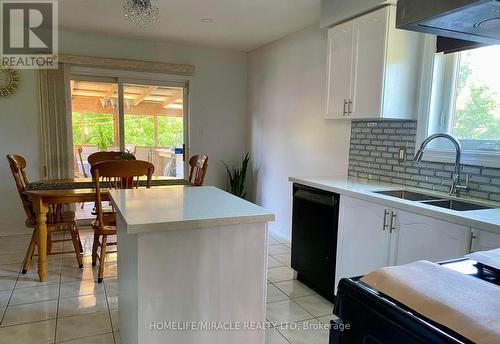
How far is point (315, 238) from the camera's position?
2.70m

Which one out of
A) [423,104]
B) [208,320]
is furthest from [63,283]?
[423,104]

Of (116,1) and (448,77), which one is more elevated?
(116,1)

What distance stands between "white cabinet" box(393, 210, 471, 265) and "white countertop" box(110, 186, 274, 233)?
0.90 m

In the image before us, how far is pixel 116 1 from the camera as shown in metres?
3.09

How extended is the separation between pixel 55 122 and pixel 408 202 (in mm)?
4039

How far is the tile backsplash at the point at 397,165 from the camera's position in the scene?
6.87 ft

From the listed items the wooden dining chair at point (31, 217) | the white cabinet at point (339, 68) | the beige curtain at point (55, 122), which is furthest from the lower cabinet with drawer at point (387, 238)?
the beige curtain at point (55, 122)

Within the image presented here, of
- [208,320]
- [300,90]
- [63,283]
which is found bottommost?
[63,283]

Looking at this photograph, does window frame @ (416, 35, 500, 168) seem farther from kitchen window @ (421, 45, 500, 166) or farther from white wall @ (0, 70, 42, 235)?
white wall @ (0, 70, 42, 235)

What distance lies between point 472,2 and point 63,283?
125 inches

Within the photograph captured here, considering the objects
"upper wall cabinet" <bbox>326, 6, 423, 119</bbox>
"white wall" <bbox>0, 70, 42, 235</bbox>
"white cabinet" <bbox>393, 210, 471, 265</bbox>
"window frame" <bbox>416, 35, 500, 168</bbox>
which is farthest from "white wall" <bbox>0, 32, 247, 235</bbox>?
"white cabinet" <bbox>393, 210, 471, 265</bbox>

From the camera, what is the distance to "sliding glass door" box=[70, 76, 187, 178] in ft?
14.4

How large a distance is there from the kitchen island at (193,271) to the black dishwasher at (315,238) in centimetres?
105

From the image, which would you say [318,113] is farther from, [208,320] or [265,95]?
[208,320]
